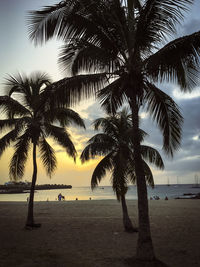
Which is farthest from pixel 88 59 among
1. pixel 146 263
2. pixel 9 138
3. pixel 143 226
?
pixel 9 138

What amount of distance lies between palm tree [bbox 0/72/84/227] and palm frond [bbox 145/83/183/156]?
6.04m

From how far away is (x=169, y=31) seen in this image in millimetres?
6945

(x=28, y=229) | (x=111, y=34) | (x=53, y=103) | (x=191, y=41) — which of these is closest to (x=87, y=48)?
(x=111, y=34)

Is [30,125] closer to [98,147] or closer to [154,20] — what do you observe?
[98,147]

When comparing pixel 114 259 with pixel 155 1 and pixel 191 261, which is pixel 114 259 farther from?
pixel 155 1

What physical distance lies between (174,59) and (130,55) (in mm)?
1370

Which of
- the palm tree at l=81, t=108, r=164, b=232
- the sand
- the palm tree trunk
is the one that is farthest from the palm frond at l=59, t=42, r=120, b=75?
the sand

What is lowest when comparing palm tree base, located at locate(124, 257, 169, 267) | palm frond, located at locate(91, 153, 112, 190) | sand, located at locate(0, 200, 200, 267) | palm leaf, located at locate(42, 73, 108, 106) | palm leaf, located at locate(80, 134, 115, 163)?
sand, located at locate(0, 200, 200, 267)

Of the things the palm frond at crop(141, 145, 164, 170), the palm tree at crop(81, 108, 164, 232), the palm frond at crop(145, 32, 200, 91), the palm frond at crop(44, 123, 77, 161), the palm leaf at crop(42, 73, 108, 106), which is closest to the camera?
the palm frond at crop(145, 32, 200, 91)

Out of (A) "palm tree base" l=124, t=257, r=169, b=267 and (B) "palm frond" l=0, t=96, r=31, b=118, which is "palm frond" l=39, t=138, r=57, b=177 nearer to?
(B) "palm frond" l=0, t=96, r=31, b=118

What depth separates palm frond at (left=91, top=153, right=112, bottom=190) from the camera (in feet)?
41.9

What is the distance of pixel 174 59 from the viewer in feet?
21.5

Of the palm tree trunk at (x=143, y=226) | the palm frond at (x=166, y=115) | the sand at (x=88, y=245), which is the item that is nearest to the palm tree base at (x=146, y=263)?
the palm tree trunk at (x=143, y=226)

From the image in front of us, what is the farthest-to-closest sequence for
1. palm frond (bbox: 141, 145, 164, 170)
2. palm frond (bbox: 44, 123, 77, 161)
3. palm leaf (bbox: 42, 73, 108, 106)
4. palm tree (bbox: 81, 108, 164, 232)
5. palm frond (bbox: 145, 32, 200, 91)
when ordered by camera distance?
palm frond (bbox: 44, 123, 77, 161), palm frond (bbox: 141, 145, 164, 170), palm tree (bbox: 81, 108, 164, 232), palm leaf (bbox: 42, 73, 108, 106), palm frond (bbox: 145, 32, 200, 91)
